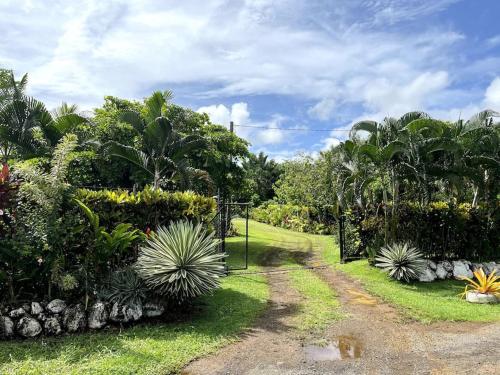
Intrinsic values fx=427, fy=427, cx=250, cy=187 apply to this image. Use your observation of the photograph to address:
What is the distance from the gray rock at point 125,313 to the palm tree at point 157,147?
6.13 metres

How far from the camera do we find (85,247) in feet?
25.4

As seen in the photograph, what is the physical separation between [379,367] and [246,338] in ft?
6.96

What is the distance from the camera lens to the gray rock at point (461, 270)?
12.4m

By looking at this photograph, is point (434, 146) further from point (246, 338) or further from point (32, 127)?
point (32, 127)

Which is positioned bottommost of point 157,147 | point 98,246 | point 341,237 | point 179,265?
point 179,265

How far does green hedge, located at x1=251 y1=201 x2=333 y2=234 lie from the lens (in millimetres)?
28078

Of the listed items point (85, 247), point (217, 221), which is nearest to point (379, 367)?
point (85, 247)

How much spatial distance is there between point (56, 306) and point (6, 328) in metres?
0.74

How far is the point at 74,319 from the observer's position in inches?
269

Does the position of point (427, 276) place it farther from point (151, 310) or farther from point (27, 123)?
point (27, 123)

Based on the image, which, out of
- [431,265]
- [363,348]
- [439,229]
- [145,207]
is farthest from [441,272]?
[145,207]

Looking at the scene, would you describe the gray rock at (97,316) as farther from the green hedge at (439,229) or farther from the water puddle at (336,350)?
the green hedge at (439,229)

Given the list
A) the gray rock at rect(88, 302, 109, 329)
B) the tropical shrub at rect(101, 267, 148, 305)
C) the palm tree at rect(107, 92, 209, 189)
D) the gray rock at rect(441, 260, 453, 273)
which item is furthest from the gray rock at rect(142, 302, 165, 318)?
the gray rock at rect(441, 260, 453, 273)

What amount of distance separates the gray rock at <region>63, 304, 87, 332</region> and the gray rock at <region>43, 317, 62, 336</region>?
0.11 m
